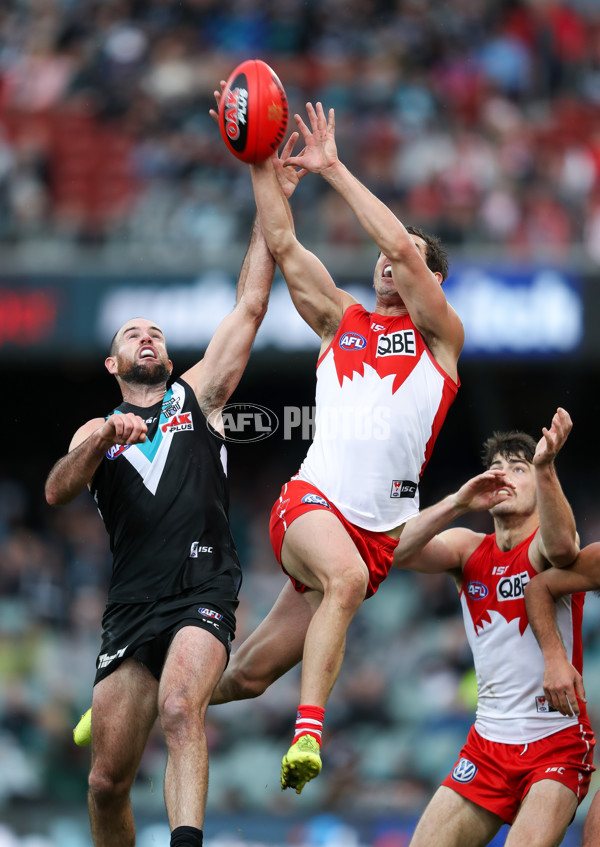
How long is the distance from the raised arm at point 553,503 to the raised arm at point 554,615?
0.10m

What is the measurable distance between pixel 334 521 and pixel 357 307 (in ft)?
4.70

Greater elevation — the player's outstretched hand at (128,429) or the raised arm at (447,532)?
the player's outstretched hand at (128,429)

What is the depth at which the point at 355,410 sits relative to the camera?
24.8ft

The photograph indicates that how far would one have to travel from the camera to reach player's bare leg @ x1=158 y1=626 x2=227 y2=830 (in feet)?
22.0

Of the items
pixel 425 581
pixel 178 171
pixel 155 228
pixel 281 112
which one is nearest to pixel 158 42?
pixel 178 171

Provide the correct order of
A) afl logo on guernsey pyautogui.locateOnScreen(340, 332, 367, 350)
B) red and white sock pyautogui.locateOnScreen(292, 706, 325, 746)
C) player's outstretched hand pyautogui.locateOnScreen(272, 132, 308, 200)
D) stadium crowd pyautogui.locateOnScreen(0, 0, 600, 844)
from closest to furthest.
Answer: red and white sock pyautogui.locateOnScreen(292, 706, 325, 746)
afl logo on guernsey pyautogui.locateOnScreen(340, 332, 367, 350)
player's outstretched hand pyautogui.locateOnScreen(272, 132, 308, 200)
stadium crowd pyautogui.locateOnScreen(0, 0, 600, 844)

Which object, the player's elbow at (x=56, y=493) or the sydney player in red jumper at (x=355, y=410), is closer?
the sydney player in red jumper at (x=355, y=410)

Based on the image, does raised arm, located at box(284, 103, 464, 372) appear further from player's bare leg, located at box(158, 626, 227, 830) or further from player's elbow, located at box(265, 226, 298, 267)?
player's bare leg, located at box(158, 626, 227, 830)

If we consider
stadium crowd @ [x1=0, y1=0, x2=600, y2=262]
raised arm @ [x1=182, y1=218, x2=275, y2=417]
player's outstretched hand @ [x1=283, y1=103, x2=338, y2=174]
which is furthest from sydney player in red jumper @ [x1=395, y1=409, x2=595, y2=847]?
stadium crowd @ [x1=0, y1=0, x2=600, y2=262]

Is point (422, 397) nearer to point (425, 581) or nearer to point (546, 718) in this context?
point (546, 718)

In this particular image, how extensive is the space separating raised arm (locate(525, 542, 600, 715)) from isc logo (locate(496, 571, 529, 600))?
205mm

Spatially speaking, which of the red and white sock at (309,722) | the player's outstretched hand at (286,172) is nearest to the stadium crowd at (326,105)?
the player's outstretched hand at (286,172)

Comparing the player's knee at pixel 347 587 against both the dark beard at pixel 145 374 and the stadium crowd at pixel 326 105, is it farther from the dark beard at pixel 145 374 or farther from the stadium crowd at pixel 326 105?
the stadium crowd at pixel 326 105

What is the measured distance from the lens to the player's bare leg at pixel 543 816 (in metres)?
7.49
